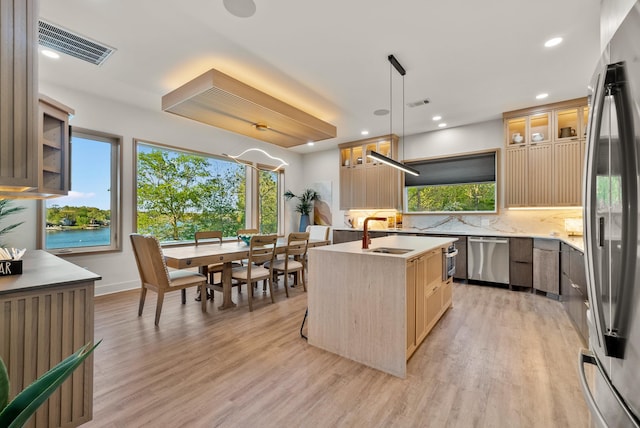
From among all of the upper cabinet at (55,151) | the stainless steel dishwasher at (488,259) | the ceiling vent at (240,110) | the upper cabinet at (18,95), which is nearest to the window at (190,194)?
the ceiling vent at (240,110)

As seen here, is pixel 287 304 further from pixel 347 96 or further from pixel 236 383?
pixel 347 96

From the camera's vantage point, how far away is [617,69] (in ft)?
2.93

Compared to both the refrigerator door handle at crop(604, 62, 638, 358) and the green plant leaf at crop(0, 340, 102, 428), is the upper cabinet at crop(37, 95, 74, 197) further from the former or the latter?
the refrigerator door handle at crop(604, 62, 638, 358)

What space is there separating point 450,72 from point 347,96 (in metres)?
1.33

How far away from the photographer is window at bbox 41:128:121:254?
149 inches

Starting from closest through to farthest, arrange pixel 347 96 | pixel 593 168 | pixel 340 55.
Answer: pixel 593 168, pixel 340 55, pixel 347 96

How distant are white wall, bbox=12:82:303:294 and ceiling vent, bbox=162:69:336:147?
3.54 feet

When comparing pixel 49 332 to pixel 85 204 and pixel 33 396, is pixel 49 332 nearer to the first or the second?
pixel 33 396

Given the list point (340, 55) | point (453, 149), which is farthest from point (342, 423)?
point (453, 149)

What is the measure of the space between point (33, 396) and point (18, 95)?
4.34 feet

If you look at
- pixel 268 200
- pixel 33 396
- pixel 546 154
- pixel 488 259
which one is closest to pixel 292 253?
pixel 268 200

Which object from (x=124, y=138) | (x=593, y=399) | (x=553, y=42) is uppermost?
(x=553, y=42)

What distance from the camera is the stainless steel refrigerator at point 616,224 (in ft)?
2.65

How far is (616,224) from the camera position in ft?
2.96
